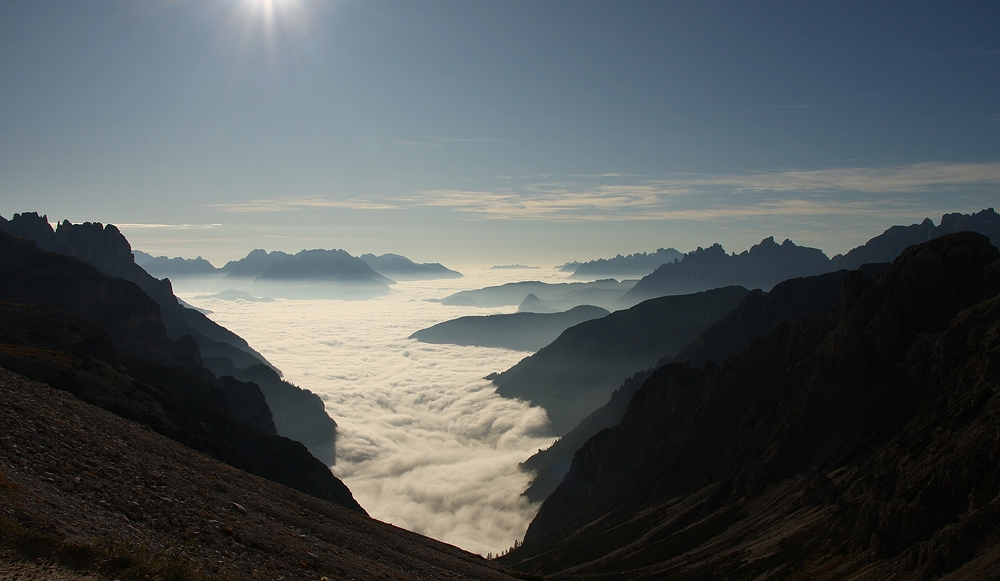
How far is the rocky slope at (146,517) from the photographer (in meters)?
22.3

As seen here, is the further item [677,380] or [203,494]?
[677,380]

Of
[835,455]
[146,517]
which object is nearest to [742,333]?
[835,455]

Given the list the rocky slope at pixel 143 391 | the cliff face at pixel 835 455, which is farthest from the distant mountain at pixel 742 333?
the rocky slope at pixel 143 391

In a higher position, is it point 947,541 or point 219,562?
point 219,562

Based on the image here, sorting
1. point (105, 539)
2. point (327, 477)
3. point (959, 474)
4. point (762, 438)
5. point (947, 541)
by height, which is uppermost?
point (105, 539)

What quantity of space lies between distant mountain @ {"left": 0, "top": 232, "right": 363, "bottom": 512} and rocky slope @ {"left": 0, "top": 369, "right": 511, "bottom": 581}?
73.3 ft

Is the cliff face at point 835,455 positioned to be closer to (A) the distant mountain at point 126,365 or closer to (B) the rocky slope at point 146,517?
(B) the rocky slope at point 146,517

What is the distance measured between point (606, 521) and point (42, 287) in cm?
14805

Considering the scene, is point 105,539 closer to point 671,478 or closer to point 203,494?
point 203,494

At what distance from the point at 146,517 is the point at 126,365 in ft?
329

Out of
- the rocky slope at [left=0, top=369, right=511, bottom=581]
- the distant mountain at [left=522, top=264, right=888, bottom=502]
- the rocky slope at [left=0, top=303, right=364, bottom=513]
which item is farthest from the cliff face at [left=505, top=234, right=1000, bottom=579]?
the distant mountain at [left=522, top=264, right=888, bottom=502]

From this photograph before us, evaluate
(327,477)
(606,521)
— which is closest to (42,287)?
(327,477)

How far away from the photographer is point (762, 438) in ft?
301

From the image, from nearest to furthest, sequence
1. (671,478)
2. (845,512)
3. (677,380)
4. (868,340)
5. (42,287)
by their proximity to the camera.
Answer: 1. (845,512)
2. (868,340)
3. (671,478)
4. (677,380)
5. (42,287)
